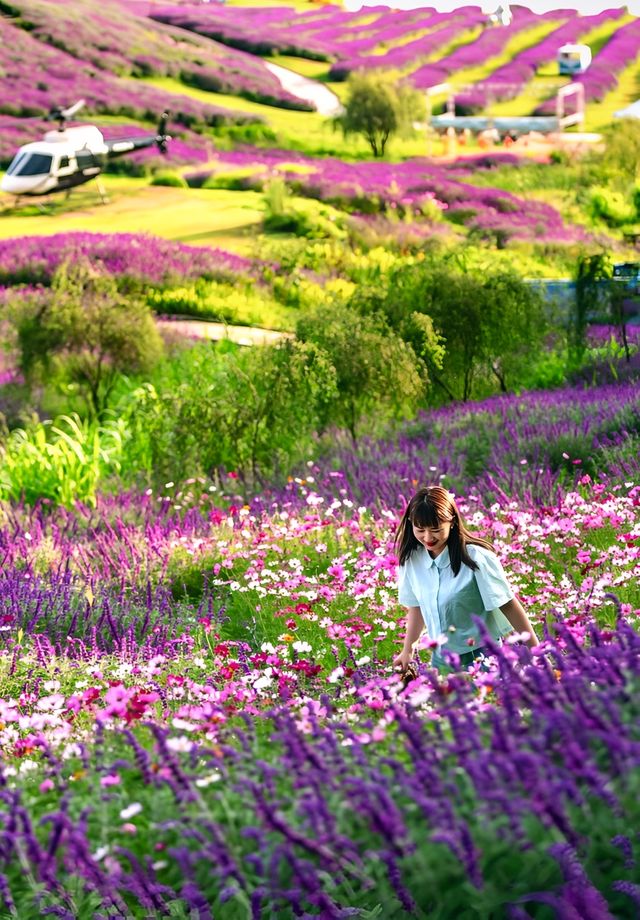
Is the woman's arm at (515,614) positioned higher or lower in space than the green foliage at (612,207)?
lower

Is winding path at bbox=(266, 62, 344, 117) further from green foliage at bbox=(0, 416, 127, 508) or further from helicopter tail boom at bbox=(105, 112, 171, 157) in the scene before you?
green foliage at bbox=(0, 416, 127, 508)

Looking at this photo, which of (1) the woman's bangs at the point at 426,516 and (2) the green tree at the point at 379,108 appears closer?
(1) the woman's bangs at the point at 426,516

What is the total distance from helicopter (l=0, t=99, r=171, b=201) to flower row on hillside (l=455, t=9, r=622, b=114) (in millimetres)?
5148

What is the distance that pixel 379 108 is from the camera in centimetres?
1889

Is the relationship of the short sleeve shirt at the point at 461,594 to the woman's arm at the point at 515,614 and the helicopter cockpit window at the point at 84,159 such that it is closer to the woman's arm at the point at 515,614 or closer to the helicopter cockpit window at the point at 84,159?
the woman's arm at the point at 515,614

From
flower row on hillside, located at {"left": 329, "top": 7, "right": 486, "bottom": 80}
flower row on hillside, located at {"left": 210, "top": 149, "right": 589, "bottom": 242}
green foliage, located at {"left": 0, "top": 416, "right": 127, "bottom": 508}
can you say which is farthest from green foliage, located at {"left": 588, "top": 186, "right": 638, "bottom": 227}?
green foliage, located at {"left": 0, "top": 416, "right": 127, "bottom": 508}

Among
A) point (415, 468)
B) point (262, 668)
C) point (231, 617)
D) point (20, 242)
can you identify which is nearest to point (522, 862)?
point (262, 668)

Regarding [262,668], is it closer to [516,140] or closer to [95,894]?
[95,894]

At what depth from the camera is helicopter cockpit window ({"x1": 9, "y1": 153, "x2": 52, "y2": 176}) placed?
1753cm

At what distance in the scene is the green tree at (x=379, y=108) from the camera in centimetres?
1878

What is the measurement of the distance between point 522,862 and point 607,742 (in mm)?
211

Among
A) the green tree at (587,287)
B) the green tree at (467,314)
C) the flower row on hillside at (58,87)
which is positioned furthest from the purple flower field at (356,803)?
the flower row on hillside at (58,87)

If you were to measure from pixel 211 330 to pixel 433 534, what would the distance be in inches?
452

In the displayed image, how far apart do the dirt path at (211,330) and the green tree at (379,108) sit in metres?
5.39
